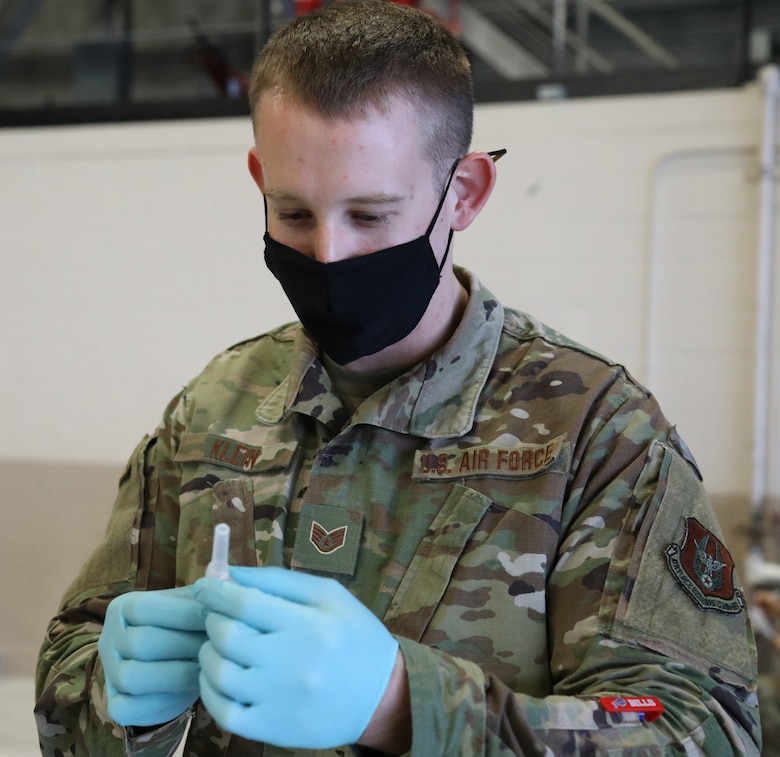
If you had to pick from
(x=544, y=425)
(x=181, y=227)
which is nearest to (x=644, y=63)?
(x=181, y=227)

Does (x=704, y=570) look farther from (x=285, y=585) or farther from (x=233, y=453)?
(x=233, y=453)

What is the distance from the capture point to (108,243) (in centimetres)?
349

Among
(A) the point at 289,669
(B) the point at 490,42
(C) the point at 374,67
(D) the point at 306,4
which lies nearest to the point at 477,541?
(A) the point at 289,669

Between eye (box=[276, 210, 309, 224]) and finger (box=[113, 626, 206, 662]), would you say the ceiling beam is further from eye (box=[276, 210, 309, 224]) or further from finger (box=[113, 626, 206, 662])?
finger (box=[113, 626, 206, 662])

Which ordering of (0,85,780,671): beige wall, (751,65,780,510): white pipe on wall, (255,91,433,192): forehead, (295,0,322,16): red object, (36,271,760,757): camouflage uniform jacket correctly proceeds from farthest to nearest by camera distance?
(295,0,322,16): red object → (0,85,780,671): beige wall → (751,65,780,510): white pipe on wall → (255,91,433,192): forehead → (36,271,760,757): camouflage uniform jacket

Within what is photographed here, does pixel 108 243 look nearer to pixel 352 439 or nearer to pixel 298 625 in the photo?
pixel 352 439

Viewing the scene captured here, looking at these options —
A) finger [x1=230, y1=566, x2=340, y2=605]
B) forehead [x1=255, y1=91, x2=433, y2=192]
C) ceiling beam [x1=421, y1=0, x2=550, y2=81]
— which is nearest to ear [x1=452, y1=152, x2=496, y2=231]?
forehead [x1=255, y1=91, x2=433, y2=192]

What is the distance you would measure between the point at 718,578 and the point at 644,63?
432cm

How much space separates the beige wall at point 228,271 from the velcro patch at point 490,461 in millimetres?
2004

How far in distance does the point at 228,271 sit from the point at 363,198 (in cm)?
244

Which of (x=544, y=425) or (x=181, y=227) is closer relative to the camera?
(x=544, y=425)

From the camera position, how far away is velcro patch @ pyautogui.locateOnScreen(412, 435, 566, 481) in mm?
1025

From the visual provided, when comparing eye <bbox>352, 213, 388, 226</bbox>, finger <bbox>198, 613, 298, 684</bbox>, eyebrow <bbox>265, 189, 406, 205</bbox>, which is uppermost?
eyebrow <bbox>265, 189, 406, 205</bbox>

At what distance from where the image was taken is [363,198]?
1.00 metres
